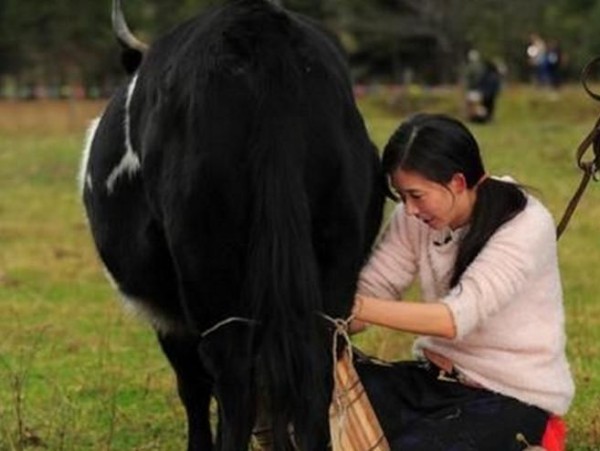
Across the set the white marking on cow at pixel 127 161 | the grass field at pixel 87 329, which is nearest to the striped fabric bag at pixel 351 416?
the white marking on cow at pixel 127 161

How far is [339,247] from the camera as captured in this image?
3.56 metres

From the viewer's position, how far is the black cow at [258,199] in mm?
3367

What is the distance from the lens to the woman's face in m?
4.00

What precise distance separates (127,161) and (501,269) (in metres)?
1.12

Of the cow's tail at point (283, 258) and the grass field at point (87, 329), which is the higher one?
the cow's tail at point (283, 258)

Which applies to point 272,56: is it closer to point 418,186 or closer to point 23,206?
point 418,186

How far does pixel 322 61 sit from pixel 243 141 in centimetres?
38

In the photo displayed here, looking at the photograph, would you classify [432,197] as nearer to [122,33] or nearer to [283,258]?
[283,258]

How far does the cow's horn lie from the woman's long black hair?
1309mm

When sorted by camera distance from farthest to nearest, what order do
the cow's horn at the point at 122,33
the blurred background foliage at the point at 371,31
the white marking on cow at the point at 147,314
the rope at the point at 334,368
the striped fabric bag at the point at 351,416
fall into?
1. the blurred background foliage at the point at 371,31
2. the cow's horn at the point at 122,33
3. the white marking on cow at the point at 147,314
4. the striped fabric bag at the point at 351,416
5. the rope at the point at 334,368

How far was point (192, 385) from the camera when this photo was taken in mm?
4852

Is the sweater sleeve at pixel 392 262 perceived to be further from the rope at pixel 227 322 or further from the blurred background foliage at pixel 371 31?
the blurred background foliage at pixel 371 31

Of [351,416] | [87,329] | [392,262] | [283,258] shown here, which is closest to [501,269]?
[392,262]

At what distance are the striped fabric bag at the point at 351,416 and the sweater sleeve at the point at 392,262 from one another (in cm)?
32
